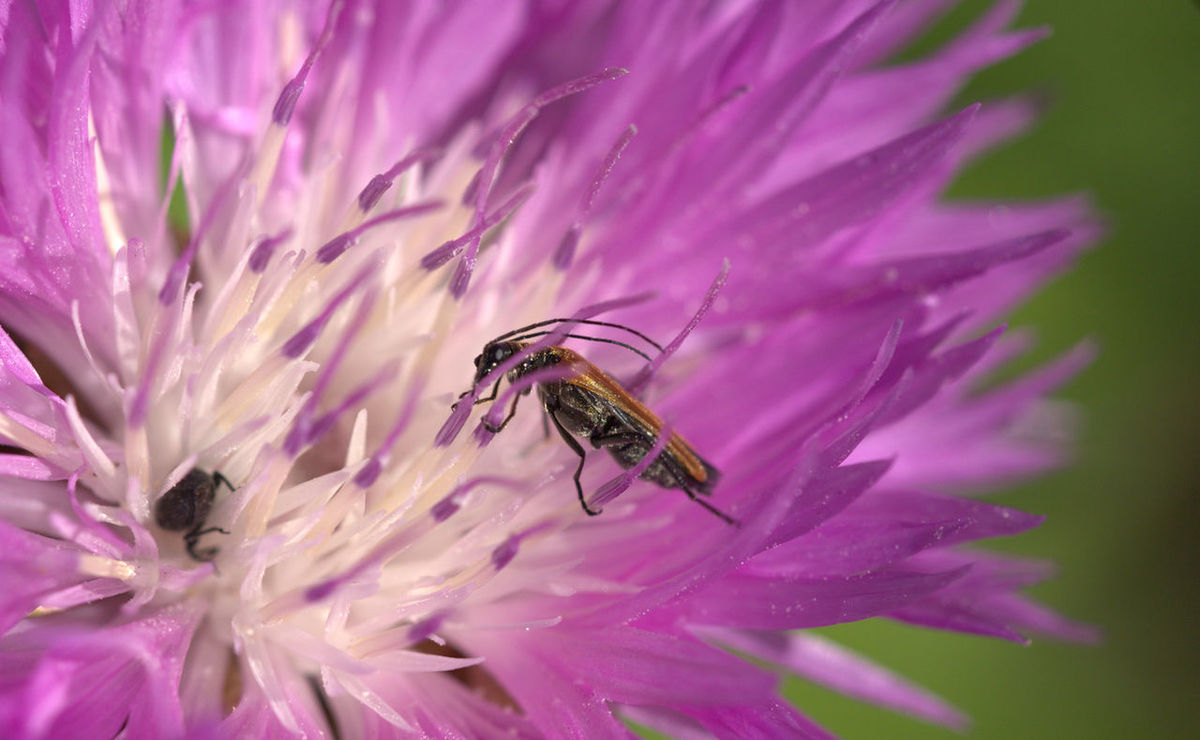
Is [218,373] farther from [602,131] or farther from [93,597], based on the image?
[602,131]

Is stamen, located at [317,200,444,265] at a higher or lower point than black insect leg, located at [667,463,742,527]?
higher

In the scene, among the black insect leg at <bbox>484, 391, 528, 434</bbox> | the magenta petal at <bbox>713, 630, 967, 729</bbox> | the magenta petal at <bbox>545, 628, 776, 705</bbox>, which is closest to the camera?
the magenta petal at <bbox>545, 628, 776, 705</bbox>

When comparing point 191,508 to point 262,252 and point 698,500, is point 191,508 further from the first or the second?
point 698,500

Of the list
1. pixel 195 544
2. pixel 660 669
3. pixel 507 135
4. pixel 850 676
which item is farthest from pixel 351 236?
pixel 850 676

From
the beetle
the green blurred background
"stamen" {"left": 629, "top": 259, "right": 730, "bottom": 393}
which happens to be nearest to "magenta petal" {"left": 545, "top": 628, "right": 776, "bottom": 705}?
the beetle

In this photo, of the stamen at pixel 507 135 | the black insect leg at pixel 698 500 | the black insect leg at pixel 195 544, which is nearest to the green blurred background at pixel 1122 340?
the black insect leg at pixel 698 500

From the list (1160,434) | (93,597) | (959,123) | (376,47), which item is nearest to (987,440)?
(959,123)

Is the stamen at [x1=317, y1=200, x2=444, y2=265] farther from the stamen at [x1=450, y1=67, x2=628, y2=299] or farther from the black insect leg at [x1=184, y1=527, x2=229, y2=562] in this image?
the black insect leg at [x1=184, y1=527, x2=229, y2=562]
